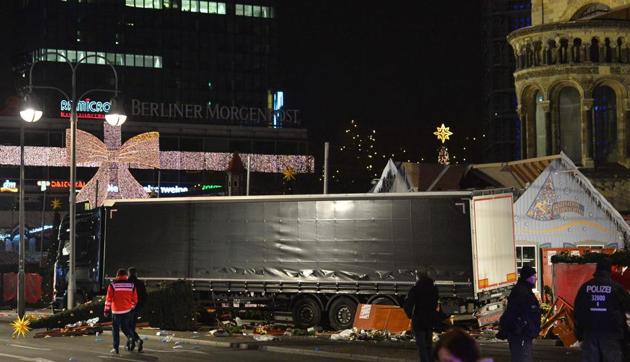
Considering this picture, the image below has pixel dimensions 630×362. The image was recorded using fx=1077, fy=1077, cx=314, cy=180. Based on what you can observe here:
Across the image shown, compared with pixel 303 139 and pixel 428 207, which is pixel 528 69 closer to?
pixel 428 207

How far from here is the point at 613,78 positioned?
46.0 meters

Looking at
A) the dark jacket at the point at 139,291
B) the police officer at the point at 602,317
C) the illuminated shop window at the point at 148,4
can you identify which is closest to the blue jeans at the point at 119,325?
the dark jacket at the point at 139,291

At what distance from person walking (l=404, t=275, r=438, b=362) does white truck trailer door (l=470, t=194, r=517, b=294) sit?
9500 mm

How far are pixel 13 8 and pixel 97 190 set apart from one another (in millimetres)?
110011

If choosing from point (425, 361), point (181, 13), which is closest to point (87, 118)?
point (181, 13)

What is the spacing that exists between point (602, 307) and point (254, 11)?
13339 cm

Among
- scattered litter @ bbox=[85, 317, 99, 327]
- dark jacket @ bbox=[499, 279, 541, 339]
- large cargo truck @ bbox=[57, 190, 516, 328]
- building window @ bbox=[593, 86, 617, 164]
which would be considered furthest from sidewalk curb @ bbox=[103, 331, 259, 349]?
building window @ bbox=[593, 86, 617, 164]

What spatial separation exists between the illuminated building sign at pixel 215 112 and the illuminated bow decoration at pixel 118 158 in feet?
285

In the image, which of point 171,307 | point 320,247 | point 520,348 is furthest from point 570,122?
point 520,348

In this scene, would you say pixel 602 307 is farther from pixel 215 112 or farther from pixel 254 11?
pixel 254 11

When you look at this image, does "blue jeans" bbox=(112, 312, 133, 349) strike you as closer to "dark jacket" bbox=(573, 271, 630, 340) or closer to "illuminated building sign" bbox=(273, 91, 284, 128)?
"dark jacket" bbox=(573, 271, 630, 340)

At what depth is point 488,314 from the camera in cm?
2752

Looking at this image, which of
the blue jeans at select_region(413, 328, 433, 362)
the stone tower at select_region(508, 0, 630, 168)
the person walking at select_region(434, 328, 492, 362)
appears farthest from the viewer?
the stone tower at select_region(508, 0, 630, 168)

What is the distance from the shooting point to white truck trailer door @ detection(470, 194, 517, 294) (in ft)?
90.1
